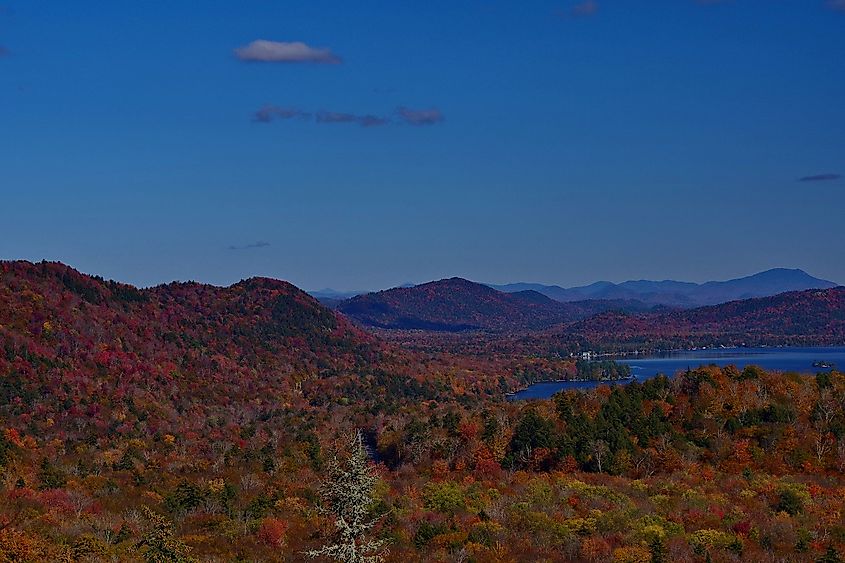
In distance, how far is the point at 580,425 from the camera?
3959 inches

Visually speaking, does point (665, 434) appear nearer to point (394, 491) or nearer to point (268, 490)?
point (394, 491)

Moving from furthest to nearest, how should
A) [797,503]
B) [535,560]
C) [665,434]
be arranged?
[665,434] < [797,503] < [535,560]

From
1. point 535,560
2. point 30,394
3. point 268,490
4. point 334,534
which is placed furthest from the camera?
point 30,394

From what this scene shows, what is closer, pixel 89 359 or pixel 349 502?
pixel 349 502

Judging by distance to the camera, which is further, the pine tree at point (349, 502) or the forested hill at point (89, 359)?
the forested hill at point (89, 359)

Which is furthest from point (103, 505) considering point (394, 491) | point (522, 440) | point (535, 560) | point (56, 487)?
point (522, 440)

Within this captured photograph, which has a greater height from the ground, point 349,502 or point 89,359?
point 89,359

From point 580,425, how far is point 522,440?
23.8 ft

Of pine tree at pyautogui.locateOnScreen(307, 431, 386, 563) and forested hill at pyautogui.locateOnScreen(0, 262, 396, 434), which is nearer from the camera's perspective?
pine tree at pyautogui.locateOnScreen(307, 431, 386, 563)

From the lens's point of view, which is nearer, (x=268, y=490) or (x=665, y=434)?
(x=268, y=490)

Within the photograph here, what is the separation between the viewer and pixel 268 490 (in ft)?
254

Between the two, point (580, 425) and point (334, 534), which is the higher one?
point (334, 534)

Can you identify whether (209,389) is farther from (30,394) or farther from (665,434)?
(665,434)

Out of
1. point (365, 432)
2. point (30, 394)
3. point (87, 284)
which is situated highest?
point (87, 284)
